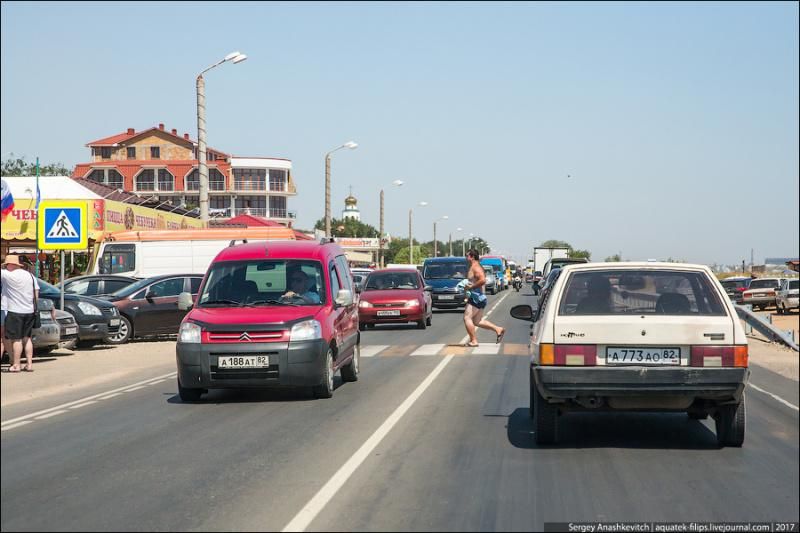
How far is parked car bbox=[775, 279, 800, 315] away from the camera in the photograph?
40.5m

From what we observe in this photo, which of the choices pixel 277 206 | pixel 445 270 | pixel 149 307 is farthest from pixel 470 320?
pixel 277 206

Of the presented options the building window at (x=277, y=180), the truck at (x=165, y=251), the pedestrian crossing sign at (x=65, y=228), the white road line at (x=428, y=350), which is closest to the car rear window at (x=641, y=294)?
the white road line at (x=428, y=350)

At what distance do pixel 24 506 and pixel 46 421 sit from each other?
480cm

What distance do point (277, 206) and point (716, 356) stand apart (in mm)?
123548

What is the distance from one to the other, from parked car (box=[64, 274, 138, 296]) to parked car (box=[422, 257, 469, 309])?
1414cm

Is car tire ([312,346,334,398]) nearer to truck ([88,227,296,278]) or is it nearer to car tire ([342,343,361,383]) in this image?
car tire ([342,343,361,383])

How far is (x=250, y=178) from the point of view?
5044 inches

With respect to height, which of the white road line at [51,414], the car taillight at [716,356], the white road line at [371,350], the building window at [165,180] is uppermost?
the building window at [165,180]

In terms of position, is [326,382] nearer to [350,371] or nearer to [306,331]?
[306,331]

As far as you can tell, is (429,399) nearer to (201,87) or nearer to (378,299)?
(378,299)

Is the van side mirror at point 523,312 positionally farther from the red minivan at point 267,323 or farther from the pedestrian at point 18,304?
the pedestrian at point 18,304

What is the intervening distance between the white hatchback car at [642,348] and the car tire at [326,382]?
4269mm

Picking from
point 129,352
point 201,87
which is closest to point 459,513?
point 129,352

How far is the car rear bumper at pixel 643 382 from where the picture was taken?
26.7ft
